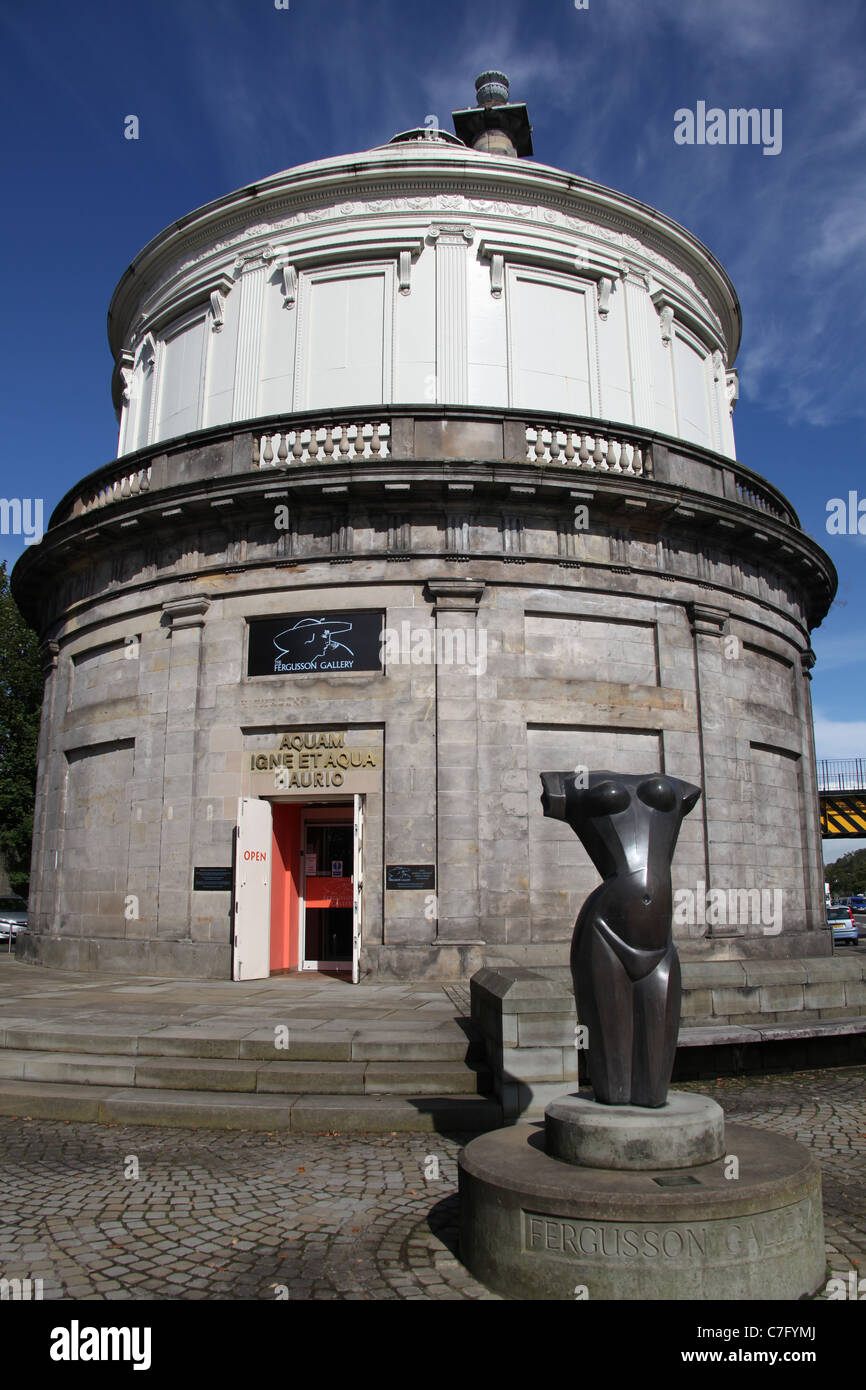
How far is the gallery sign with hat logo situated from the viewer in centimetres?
1539

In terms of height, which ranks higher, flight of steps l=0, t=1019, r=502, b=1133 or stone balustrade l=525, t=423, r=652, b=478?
stone balustrade l=525, t=423, r=652, b=478

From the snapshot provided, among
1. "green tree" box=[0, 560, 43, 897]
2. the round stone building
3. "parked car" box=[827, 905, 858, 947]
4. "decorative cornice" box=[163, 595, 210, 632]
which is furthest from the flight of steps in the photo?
"parked car" box=[827, 905, 858, 947]

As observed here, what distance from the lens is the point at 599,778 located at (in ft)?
19.7

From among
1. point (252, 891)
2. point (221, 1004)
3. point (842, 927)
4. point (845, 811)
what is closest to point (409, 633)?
point (252, 891)

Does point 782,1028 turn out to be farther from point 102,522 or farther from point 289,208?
point 289,208

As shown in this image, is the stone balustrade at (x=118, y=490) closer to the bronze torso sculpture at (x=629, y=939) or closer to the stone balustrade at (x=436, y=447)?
the stone balustrade at (x=436, y=447)

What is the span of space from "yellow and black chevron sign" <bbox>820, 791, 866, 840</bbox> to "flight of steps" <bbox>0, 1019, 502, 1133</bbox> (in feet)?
118

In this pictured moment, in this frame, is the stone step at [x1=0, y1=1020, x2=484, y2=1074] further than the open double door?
No

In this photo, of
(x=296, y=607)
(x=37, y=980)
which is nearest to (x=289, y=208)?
(x=296, y=607)

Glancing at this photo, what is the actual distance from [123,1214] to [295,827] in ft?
33.9

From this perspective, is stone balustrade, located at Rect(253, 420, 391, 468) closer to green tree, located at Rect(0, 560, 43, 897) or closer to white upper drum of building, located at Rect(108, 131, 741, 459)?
white upper drum of building, located at Rect(108, 131, 741, 459)

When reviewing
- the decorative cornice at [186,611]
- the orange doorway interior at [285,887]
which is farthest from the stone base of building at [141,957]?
the decorative cornice at [186,611]

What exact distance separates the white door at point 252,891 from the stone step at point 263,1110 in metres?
5.49

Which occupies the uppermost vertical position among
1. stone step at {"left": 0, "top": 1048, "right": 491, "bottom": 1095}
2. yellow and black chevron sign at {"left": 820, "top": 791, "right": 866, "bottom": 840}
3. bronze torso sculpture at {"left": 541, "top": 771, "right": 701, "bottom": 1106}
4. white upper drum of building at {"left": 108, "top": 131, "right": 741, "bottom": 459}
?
white upper drum of building at {"left": 108, "top": 131, "right": 741, "bottom": 459}
